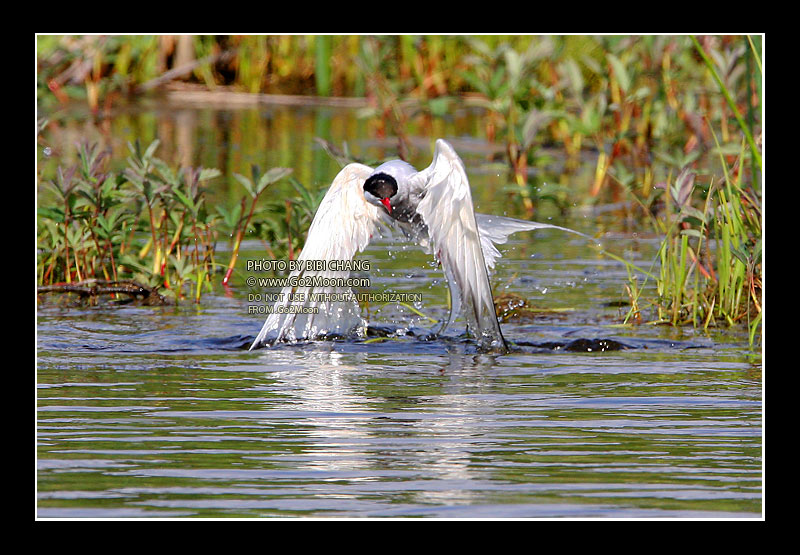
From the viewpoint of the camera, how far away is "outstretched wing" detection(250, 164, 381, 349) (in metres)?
6.21

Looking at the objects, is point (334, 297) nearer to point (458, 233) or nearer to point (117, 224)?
point (458, 233)

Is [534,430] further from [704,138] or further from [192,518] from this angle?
[704,138]

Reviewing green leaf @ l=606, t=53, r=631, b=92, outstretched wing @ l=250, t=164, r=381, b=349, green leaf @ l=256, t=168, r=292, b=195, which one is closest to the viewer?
outstretched wing @ l=250, t=164, r=381, b=349

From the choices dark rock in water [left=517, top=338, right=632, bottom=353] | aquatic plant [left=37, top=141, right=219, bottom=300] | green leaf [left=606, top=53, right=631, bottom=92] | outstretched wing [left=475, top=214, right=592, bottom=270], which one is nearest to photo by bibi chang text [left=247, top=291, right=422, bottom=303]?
aquatic plant [left=37, top=141, right=219, bottom=300]

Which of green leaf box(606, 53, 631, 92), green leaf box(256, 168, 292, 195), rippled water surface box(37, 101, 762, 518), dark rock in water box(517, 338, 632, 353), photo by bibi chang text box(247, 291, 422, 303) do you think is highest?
green leaf box(606, 53, 631, 92)

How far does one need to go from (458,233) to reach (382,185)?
1.58 ft

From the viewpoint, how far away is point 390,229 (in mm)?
6371

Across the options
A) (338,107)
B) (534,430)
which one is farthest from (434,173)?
(338,107)

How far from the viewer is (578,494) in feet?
13.3

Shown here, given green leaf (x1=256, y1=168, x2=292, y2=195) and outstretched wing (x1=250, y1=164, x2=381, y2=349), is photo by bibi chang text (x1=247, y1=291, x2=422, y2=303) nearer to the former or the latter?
outstretched wing (x1=250, y1=164, x2=381, y2=349)

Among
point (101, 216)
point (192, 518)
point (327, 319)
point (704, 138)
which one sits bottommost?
point (192, 518)

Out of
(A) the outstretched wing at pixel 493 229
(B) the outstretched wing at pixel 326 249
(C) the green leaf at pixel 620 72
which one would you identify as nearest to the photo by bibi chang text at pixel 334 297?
(B) the outstretched wing at pixel 326 249

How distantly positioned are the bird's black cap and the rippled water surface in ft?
2.45
